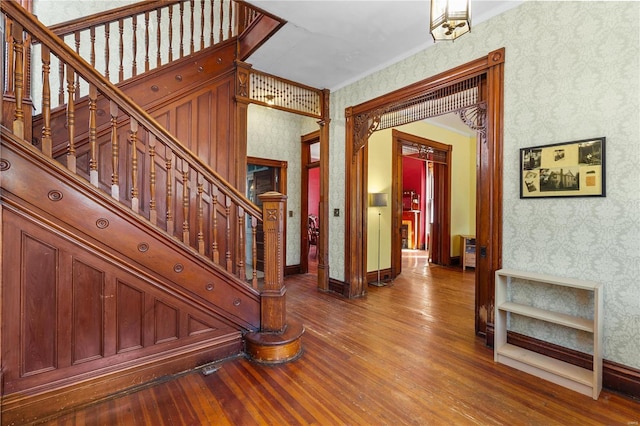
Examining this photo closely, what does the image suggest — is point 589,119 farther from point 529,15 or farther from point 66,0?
point 66,0

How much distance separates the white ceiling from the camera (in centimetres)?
280

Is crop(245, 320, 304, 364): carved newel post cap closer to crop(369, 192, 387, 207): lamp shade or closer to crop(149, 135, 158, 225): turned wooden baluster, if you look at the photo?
crop(149, 135, 158, 225): turned wooden baluster

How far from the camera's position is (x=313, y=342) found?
2.91 metres

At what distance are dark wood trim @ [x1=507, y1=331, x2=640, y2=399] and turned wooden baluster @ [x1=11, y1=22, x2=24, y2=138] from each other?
13.3 ft

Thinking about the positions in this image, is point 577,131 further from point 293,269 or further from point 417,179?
point 417,179

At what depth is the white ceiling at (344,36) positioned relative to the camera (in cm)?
280

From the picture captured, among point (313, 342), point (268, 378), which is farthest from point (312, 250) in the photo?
point (268, 378)

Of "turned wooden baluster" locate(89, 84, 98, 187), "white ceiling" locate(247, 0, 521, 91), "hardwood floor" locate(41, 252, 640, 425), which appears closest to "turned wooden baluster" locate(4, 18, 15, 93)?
"turned wooden baluster" locate(89, 84, 98, 187)

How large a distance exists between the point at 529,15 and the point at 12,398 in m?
4.73

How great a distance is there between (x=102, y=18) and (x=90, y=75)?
1334mm

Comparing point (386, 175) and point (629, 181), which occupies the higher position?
point (386, 175)

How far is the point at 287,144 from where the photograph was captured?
5.99 meters

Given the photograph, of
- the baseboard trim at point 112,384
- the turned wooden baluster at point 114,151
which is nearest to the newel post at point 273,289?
the baseboard trim at point 112,384

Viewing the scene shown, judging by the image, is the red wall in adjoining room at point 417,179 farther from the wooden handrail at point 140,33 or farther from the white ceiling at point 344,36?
the wooden handrail at point 140,33
